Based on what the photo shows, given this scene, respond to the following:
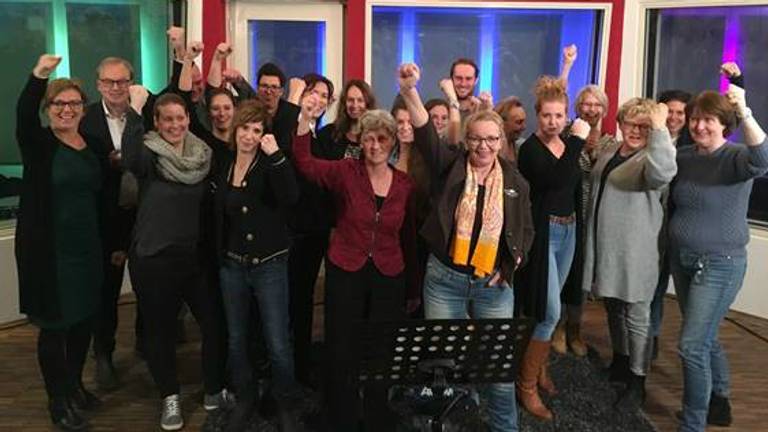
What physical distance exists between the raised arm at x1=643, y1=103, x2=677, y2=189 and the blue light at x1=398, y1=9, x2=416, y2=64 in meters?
2.85

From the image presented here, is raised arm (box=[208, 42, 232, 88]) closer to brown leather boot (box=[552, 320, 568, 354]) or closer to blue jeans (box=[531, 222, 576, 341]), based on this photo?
blue jeans (box=[531, 222, 576, 341])

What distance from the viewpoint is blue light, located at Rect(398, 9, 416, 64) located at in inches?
211

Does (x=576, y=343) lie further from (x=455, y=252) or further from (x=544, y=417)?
(x=455, y=252)

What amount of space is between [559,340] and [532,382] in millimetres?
816

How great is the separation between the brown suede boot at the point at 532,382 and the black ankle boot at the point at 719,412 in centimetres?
71

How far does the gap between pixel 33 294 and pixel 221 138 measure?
968 mm

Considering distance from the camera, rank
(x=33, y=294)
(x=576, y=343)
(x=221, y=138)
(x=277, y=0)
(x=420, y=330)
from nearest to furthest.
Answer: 1. (x=420, y=330)
2. (x=33, y=294)
3. (x=221, y=138)
4. (x=576, y=343)
5. (x=277, y=0)

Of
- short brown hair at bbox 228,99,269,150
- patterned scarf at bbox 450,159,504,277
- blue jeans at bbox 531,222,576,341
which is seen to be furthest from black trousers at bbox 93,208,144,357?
blue jeans at bbox 531,222,576,341

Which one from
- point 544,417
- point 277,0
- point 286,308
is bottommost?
point 544,417

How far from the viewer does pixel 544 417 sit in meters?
3.18

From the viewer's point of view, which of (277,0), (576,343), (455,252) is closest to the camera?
(455,252)

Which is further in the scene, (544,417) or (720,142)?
(544,417)

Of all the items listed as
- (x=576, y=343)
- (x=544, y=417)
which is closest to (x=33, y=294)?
(x=544, y=417)

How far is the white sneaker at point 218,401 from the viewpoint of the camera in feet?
10.4
